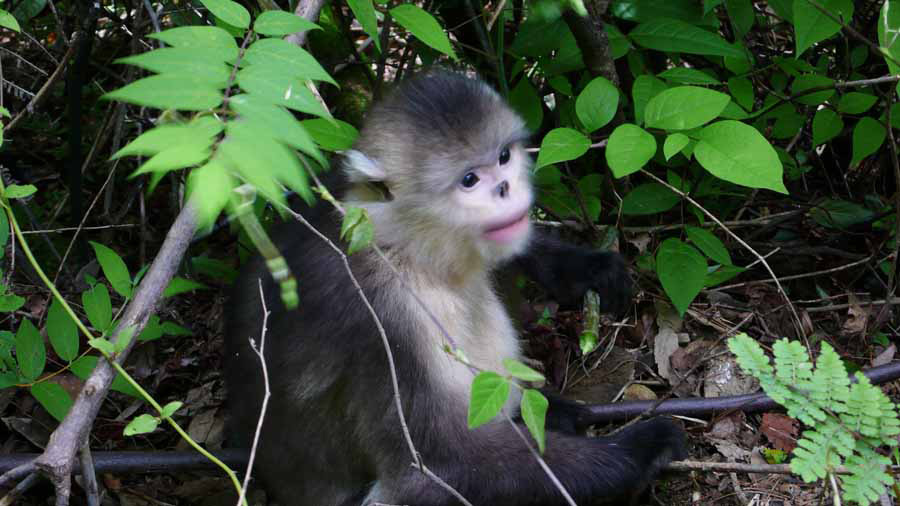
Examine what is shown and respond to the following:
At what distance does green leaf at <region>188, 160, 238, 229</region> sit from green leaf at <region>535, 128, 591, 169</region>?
2156 mm

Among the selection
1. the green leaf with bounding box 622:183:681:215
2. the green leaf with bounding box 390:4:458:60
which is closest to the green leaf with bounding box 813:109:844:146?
the green leaf with bounding box 622:183:681:215

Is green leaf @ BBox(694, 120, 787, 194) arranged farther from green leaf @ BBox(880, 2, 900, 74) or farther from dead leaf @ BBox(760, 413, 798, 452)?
dead leaf @ BBox(760, 413, 798, 452)

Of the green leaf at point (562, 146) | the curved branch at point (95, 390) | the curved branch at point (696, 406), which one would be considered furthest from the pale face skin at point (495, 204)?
the curved branch at point (696, 406)

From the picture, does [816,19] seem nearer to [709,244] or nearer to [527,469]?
[709,244]

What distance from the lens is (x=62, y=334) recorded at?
153 inches

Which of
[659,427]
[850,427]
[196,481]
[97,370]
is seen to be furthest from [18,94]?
[850,427]

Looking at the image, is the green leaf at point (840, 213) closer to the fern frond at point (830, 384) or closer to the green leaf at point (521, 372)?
the fern frond at point (830, 384)

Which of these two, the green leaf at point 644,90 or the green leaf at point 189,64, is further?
the green leaf at point 644,90

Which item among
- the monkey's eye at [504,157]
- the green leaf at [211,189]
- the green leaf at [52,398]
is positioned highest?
the green leaf at [211,189]

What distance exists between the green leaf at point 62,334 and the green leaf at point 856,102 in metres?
3.68

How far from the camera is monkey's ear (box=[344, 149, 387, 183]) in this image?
355cm

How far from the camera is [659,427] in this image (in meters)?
3.88

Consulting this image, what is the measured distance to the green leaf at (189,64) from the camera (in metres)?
2.15

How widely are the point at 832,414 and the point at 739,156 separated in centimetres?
122
